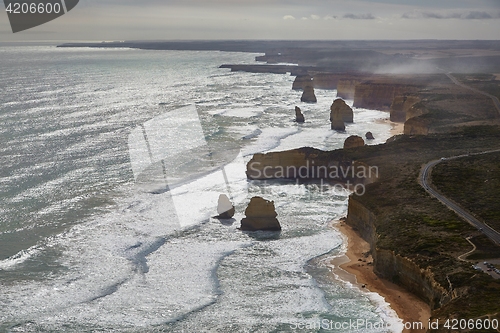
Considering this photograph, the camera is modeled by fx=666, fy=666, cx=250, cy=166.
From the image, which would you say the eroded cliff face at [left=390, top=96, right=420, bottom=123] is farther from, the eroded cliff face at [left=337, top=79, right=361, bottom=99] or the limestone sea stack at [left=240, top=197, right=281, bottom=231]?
the limestone sea stack at [left=240, top=197, right=281, bottom=231]

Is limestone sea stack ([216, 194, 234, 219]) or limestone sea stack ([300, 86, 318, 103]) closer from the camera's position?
limestone sea stack ([216, 194, 234, 219])

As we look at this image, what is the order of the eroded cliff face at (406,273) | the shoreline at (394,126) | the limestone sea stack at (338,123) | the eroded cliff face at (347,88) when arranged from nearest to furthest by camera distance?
the eroded cliff face at (406,273), the shoreline at (394,126), the limestone sea stack at (338,123), the eroded cliff face at (347,88)

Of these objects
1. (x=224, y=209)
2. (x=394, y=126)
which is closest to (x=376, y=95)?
(x=394, y=126)

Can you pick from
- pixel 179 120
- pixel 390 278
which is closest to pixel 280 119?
pixel 179 120

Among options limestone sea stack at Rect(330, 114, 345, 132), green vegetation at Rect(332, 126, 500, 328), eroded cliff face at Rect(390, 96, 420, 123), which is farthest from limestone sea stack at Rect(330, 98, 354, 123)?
green vegetation at Rect(332, 126, 500, 328)

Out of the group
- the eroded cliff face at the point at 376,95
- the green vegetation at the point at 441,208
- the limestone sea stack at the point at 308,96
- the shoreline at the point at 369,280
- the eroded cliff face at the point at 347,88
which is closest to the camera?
the green vegetation at the point at 441,208

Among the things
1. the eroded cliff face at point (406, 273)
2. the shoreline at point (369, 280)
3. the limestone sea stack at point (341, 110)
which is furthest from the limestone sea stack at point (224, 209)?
the limestone sea stack at point (341, 110)

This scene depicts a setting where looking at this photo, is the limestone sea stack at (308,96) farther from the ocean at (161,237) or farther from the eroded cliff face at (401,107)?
the ocean at (161,237)
